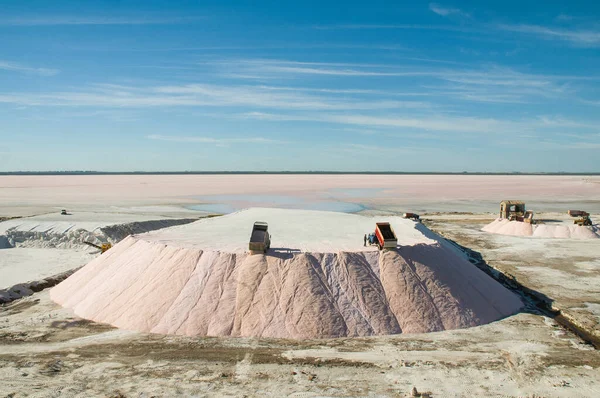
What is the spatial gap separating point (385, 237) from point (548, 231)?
3049 cm

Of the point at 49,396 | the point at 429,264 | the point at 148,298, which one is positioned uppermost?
the point at 429,264

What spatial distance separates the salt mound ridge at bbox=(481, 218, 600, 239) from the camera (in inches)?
1682

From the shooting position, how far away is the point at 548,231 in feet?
143

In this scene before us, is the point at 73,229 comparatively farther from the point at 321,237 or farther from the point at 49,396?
the point at 49,396

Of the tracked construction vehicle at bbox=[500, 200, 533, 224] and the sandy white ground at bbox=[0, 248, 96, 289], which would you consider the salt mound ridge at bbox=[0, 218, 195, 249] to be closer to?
the sandy white ground at bbox=[0, 248, 96, 289]

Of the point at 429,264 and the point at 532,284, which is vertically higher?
the point at 429,264

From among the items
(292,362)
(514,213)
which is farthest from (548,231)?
(292,362)

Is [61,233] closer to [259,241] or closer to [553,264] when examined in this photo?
[259,241]

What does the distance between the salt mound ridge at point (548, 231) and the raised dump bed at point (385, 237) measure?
29.4 metres

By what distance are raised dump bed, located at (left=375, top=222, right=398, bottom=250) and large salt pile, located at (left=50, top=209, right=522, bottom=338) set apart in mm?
369

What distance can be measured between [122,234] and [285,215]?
16.7 meters

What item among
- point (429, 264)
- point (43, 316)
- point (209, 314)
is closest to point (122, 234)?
point (43, 316)

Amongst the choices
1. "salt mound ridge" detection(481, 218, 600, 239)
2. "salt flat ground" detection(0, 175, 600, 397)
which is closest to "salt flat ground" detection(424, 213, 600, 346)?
"salt mound ridge" detection(481, 218, 600, 239)

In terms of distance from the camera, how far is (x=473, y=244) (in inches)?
1582
